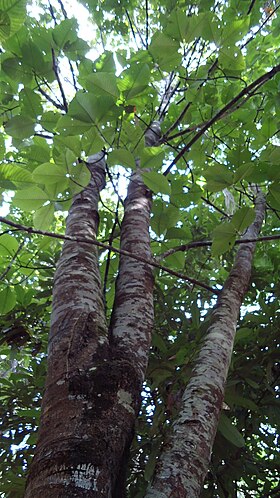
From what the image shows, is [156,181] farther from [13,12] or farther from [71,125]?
[13,12]

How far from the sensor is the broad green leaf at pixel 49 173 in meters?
1.23

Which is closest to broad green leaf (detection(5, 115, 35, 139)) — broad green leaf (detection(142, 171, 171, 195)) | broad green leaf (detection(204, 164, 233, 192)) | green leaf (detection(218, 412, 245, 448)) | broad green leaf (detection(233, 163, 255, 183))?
broad green leaf (detection(142, 171, 171, 195))

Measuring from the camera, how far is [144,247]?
1.43 m

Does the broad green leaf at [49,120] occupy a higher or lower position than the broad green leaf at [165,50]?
lower

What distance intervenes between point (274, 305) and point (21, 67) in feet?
5.68

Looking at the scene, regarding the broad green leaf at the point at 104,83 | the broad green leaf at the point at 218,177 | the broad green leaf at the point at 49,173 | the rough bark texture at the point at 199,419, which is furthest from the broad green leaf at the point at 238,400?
the broad green leaf at the point at 104,83

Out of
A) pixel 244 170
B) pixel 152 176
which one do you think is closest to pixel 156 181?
pixel 152 176

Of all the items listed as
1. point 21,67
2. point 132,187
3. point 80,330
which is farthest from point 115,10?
point 80,330

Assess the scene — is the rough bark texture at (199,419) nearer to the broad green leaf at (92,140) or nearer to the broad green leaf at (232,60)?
the broad green leaf at (92,140)

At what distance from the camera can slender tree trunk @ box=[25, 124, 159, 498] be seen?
726mm

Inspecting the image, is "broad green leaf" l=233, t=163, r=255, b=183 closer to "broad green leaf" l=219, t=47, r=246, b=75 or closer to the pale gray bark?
the pale gray bark

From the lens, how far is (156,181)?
1.42m

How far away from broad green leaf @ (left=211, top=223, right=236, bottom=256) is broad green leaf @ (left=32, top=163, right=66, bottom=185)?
1.81 feet

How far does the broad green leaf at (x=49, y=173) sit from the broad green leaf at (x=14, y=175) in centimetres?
12
